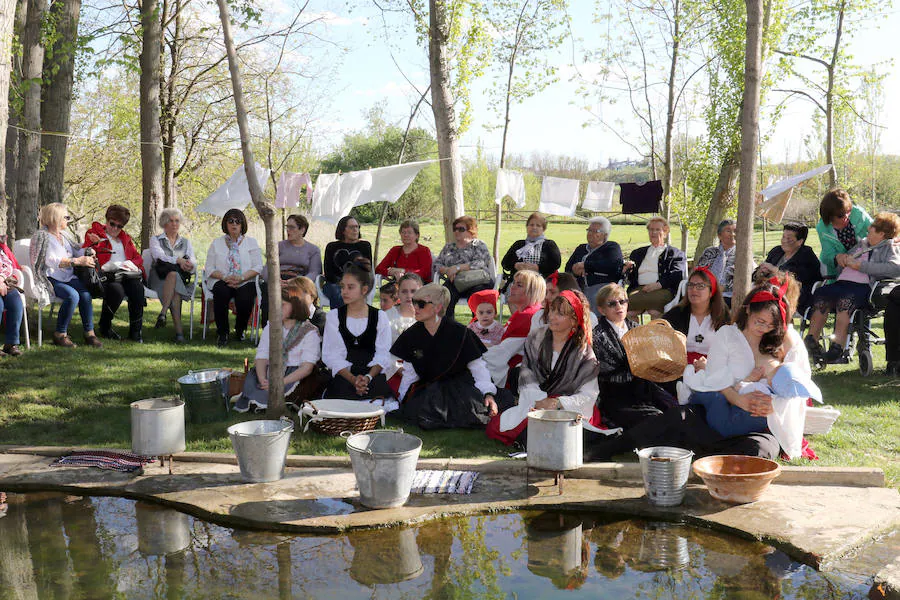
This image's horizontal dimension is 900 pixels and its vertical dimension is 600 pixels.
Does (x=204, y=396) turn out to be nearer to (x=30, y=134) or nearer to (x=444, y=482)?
(x=444, y=482)

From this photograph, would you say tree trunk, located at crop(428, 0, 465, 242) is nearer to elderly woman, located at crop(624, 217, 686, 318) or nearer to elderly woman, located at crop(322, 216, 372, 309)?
elderly woman, located at crop(322, 216, 372, 309)

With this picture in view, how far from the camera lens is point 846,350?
7137mm

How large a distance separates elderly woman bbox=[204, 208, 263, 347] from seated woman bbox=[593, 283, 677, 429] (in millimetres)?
4314

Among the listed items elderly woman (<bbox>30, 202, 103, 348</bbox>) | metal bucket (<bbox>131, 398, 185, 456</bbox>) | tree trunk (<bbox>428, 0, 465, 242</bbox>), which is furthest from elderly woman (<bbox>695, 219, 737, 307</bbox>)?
elderly woman (<bbox>30, 202, 103, 348</bbox>)

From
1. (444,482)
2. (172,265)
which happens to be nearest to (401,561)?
(444,482)

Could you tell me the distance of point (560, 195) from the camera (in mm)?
11820

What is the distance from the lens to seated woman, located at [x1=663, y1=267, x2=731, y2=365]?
5.70 metres

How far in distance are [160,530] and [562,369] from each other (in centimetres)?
261

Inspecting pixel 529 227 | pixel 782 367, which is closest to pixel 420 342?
pixel 782 367

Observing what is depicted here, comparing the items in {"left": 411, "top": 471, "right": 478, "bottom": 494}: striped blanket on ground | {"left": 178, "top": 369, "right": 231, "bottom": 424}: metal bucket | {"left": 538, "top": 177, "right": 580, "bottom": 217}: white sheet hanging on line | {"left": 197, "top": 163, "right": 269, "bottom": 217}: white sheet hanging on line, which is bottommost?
{"left": 411, "top": 471, "right": 478, "bottom": 494}: striped blanket on ground

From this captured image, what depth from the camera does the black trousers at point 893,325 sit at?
6816 mm

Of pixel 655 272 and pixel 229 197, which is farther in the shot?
pixel 229 197

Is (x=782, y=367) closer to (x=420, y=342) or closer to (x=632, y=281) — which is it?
(x=420, y=342)

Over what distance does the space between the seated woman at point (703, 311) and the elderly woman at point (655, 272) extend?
2.16 metres
